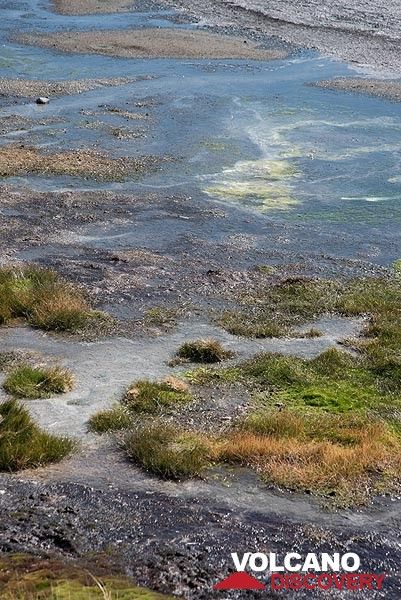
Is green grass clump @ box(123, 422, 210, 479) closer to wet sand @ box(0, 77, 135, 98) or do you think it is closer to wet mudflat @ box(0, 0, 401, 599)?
wet mudflat @ box(0, 0, 401, 599)

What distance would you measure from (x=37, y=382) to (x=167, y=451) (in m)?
4.12

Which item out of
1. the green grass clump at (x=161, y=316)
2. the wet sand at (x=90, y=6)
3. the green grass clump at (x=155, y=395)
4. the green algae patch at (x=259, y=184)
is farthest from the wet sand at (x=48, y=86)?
the green grass clump at (x=155, y=395)

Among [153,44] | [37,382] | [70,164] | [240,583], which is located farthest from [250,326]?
[153,44]

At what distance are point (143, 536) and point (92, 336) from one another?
8.79m

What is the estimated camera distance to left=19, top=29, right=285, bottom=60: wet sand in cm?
5575

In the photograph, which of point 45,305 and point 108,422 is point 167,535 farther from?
point 45,305

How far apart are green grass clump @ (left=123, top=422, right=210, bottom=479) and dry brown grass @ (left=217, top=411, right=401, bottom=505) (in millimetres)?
524

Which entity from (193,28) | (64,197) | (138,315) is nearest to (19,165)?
(64,197)

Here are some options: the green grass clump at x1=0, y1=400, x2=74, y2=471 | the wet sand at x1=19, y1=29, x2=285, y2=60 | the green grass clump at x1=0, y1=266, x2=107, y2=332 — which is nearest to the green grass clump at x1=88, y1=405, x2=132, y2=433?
the green grass clump at x1=0, y1=400, x2=74, y2=471

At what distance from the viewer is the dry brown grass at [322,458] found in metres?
14.2

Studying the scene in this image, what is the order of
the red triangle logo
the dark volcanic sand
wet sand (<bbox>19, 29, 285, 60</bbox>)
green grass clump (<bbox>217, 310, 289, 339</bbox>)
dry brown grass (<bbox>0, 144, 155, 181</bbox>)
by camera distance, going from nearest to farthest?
the red triangle logo
the dark volcanic sand
green grass clump (<bbox>217, 310, 289, 339</bbox>)
dry brown grass (<bbox>0, 144, 155, 181</bbox>)
wet sand (<bbox>19, 29, 285, 60</bbox>)

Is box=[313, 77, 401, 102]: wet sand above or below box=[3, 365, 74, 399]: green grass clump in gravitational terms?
above

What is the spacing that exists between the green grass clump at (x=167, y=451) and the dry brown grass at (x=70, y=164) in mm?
19271

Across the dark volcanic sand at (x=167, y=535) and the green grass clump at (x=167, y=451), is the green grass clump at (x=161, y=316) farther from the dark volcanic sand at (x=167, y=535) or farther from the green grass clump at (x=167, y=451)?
the dark volcanic sand at (x=167, y=535)
